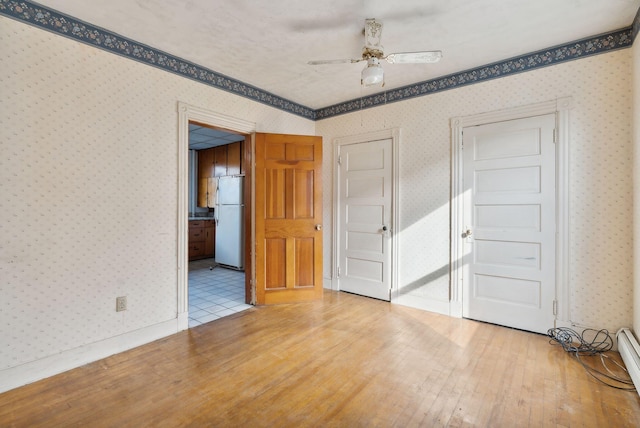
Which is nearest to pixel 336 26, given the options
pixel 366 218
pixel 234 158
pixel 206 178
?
pixel 366 218

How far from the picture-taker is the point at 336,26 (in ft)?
7.96

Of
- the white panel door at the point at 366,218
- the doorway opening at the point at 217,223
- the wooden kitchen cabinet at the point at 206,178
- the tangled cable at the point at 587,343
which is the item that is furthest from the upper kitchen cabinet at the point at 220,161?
the tangled cable at the point at 587,343

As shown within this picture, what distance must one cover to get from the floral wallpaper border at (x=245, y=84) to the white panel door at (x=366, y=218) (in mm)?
671

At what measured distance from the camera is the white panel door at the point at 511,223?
2805 mm

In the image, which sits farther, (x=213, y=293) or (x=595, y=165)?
(x=213, y=293)

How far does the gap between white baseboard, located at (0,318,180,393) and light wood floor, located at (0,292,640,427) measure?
0.07 metres

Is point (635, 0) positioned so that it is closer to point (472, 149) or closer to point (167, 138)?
point (472, 149)

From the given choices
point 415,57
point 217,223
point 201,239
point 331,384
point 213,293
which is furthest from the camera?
point 201,239

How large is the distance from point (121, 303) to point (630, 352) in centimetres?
399

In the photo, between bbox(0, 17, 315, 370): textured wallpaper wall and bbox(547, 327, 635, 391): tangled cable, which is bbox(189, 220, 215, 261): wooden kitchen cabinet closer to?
bbox(0, 17, 315, 370): textured wallpaper wall

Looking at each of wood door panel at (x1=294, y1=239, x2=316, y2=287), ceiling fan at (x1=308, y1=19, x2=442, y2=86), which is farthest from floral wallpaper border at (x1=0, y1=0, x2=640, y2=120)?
wood door panel at (x1=294, y1=239, x2=316, y2=287)

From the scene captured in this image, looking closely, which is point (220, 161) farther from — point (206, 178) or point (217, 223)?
point (217, 223)

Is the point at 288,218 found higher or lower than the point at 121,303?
higher

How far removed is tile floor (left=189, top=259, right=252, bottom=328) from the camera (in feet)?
11.3
